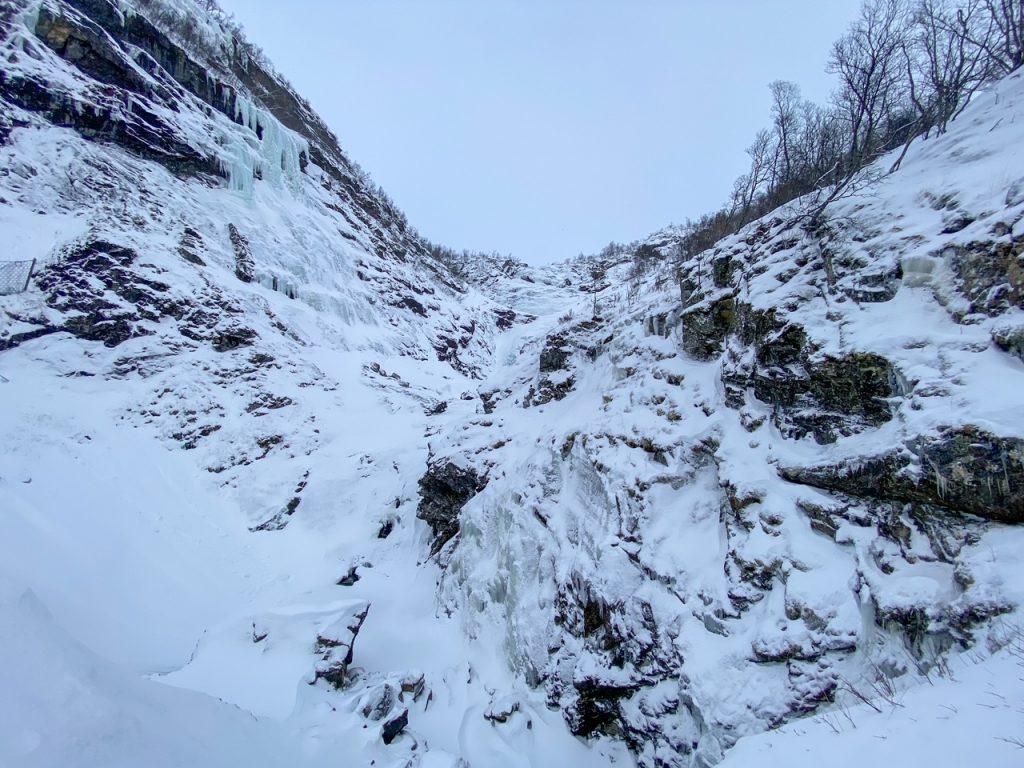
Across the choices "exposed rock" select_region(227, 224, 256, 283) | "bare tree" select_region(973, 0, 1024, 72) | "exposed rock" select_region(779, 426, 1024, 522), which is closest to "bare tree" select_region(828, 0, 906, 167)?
"bare tree" select_region(973, 0, 1024, 72)

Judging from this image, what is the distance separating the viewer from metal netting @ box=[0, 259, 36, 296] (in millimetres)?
12672

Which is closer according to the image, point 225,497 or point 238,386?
point 225,497

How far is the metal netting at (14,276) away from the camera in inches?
499

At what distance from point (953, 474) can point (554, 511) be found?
541cm

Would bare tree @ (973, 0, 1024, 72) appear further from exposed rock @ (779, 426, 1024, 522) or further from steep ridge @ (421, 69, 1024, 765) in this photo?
exposed rock @ (779, 426, 1024, 522)

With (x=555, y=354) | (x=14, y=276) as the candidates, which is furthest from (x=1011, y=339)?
(x=14, y=276)

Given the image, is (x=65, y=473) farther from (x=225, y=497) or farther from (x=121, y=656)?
(x=121, y=656)

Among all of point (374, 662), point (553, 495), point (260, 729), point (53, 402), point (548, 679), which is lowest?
point (374, 662)

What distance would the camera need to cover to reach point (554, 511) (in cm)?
800

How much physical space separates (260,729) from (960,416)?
8011 millimetres

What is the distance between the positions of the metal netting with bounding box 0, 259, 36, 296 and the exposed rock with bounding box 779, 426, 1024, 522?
20.6m

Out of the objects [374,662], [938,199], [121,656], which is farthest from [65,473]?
[938,199]

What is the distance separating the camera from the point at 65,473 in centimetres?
969

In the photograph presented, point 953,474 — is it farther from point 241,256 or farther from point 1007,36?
point 241,256
